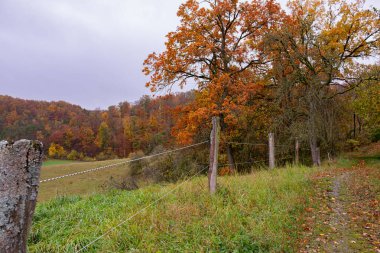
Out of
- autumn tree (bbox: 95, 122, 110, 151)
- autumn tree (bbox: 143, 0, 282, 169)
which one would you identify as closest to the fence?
autumn tree (bbox: 143, 0, 282, 169)

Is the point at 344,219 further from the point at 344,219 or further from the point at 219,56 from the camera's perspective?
the point at 219,56

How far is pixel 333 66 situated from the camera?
53.3 feet

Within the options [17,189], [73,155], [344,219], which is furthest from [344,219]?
[73,155]

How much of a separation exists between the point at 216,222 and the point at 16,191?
135 inches

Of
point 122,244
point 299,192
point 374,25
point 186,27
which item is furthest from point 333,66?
point 122,244

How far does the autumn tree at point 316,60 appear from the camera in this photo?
16047 millimetres

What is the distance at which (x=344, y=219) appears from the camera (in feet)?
18.9

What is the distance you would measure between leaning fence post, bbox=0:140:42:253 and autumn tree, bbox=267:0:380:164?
1549 cm

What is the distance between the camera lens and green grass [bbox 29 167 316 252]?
4129mm

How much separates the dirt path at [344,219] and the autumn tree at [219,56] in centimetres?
938

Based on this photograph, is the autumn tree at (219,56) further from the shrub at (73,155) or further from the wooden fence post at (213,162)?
the shrub at (73,155)

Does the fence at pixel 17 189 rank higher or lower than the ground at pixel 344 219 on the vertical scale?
higher

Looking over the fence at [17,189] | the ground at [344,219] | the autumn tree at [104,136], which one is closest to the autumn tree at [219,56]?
the ground at [344,219]

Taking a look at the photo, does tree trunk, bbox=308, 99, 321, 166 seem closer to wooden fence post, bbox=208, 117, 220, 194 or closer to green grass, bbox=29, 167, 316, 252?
green grass, bbox=29, 167, 316, 252
